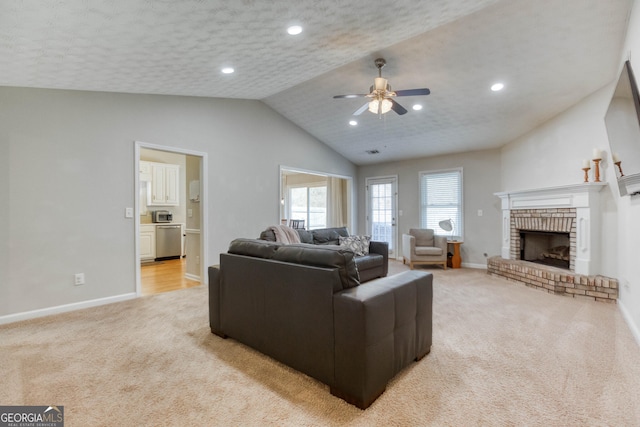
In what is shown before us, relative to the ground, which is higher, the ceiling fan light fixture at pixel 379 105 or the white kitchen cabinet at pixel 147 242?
the ceiling fan light fixture at pixel 379 105

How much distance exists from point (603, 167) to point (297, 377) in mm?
4643

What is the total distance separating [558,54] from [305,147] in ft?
13.7

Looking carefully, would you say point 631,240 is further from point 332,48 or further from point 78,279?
point 78,279

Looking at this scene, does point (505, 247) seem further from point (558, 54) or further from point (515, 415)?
point (515, 415)

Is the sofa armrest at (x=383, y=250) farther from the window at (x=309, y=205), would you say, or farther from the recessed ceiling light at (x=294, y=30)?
the window at (x=309, y=205)

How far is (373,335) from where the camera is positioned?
1.69m

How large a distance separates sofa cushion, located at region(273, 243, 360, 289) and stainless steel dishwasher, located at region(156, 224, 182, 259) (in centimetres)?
577

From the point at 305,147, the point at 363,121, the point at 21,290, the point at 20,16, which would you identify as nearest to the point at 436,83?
the point at 363,121

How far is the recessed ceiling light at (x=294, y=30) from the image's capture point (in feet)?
8.66

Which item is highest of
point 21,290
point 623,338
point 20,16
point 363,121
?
point 363,121

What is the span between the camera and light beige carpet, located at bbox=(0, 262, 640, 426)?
164cm

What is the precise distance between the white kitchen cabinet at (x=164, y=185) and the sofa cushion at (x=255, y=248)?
557 centimetres

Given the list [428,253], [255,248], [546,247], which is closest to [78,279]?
[255,248]

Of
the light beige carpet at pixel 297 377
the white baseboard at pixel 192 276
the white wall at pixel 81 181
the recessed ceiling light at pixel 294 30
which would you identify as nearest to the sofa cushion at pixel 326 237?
the white wall at pixel 81 181
